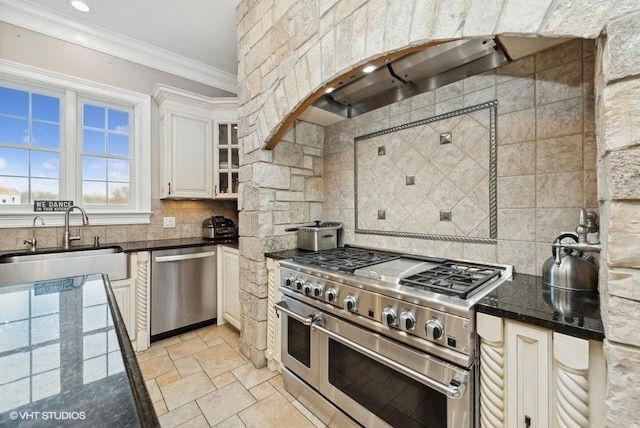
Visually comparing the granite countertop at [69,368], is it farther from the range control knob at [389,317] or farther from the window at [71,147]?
the window at [71,147]

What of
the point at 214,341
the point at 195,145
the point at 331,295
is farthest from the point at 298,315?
the point at 195,145

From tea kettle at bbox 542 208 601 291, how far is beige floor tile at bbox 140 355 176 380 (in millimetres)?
2652

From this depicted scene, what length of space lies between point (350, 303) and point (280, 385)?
1.05 m

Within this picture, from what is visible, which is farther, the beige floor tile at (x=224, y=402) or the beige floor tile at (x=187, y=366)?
the beige floor tile at (x=187, y=366)

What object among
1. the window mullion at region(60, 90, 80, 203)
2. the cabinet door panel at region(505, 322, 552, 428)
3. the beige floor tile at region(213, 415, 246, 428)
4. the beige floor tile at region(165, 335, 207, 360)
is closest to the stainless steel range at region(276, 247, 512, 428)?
the cabinet door panel at region(505, 322, 552, 428)

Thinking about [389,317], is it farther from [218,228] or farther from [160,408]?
[218,228]

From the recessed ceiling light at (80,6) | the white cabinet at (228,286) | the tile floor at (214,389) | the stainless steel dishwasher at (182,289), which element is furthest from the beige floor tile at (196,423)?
the recessed ceiling light at (80,6)

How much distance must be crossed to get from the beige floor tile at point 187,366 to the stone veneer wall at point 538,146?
213 centimetres

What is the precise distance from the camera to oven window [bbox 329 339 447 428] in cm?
119

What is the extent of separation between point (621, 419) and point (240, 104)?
Result: 2734mm

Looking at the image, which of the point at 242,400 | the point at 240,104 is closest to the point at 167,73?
the point at 240,104

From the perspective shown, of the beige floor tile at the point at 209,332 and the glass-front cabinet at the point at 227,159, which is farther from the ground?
the glass-front cabinet at the point at 227,159

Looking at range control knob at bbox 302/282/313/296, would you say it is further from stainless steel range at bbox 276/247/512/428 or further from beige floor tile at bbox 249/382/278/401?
beige floor tile at bbox 249/382/278/401

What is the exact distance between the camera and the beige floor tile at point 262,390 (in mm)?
1898
